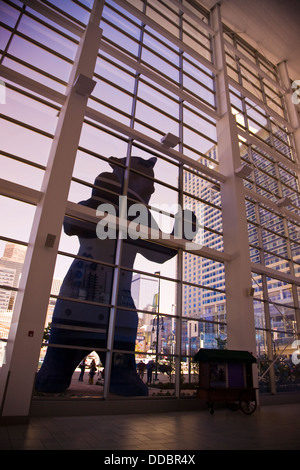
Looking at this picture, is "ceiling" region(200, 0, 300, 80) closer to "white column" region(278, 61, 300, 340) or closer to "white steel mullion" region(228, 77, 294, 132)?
"white column" region(278, 61, 300, 340)

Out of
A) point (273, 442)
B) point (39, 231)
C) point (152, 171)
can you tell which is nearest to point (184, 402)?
point (273, 442)

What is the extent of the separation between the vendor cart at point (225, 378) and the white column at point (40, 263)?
466 cm

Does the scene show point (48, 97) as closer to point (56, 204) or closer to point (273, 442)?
point (56, 204)

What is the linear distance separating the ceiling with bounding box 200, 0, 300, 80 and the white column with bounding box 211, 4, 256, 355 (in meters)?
6.78

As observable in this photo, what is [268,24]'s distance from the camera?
691 inches

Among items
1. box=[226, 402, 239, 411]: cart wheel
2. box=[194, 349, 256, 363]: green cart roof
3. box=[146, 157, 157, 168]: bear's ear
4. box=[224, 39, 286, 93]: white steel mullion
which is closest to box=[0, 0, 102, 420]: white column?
box=[146, 157, 157, 168]: bear's ear

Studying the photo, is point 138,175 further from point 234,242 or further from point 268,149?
point 268,149

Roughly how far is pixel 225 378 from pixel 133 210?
5822mm

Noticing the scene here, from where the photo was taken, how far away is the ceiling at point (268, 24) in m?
16.4

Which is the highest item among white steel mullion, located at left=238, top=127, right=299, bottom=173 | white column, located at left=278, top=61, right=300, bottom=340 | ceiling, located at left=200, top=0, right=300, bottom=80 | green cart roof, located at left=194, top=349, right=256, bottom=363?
ceiling, located at left=200, top=0, right=300, bottom=80

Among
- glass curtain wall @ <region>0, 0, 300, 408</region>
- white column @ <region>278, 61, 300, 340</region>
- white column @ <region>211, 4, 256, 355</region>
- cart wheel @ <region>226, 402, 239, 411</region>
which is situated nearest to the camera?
glass curtain wall @ <region>0, 0, 300, 408</region>

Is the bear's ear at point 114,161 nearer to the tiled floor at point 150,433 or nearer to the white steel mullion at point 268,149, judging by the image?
the tiled floor at point 150,433

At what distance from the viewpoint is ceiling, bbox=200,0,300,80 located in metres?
16.4

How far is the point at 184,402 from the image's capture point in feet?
28.9
